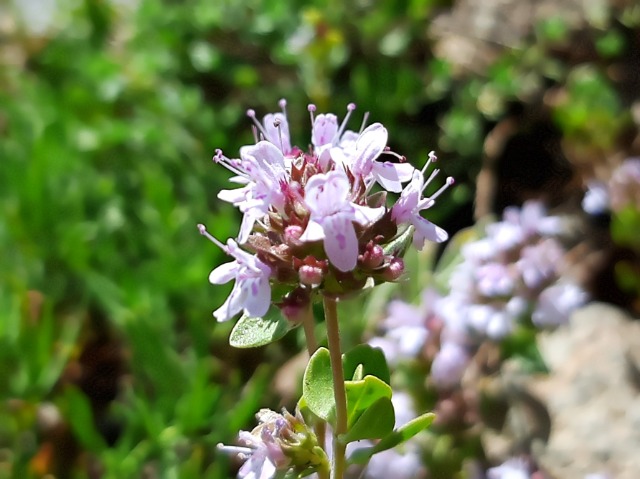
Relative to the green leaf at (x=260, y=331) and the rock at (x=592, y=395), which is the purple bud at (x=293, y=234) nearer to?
the green leaf at (x=260, y=331)

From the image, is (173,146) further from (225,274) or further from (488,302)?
(225,274)

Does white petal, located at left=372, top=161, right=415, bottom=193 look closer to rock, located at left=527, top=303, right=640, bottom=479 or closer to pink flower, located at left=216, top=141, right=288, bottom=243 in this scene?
pink flower, located at left=216, top=141, right=288, bottom=243

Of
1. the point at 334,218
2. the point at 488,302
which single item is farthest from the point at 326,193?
the point at 488,302

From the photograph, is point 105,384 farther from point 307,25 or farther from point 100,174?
point 307,25

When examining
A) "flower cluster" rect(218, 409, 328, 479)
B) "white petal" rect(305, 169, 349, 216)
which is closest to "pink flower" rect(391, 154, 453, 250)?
"white petal" rect(305, 169, 349, 216)

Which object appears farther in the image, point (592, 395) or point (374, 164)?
point (592, 395)

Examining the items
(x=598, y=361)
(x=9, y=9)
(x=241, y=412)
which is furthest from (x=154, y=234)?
(x=9, y=9)
